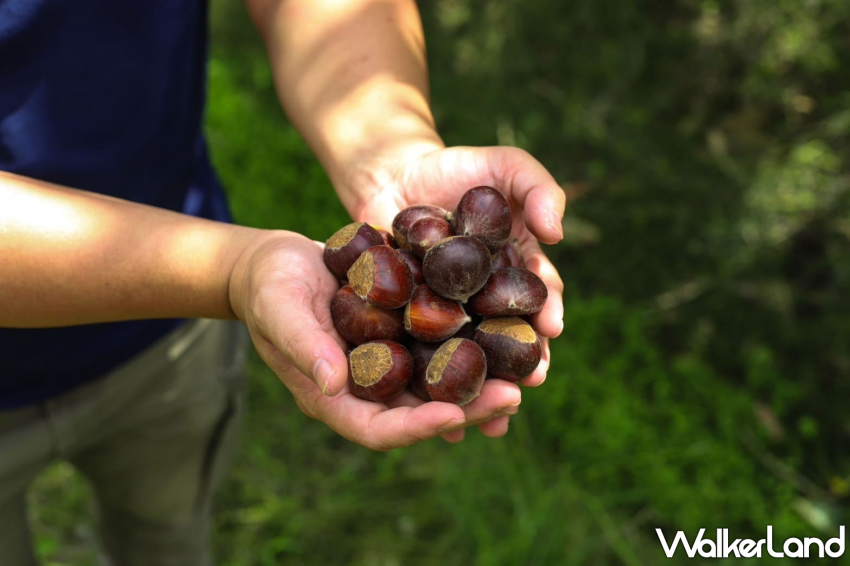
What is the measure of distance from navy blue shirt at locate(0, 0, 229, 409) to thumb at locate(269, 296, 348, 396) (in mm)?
637

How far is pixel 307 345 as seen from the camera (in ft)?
4.75

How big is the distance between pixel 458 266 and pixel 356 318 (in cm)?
29

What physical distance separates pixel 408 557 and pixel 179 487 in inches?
43.3

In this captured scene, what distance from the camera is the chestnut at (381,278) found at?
178 cm

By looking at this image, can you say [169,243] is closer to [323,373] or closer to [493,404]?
[323,373]

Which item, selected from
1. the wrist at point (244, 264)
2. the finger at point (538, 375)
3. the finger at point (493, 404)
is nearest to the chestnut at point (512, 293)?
the finger at point (538, 375)

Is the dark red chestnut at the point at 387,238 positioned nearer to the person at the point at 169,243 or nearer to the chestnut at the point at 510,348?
the person at the point at 169,243

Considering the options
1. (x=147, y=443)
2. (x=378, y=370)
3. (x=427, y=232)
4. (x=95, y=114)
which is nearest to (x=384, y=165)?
(x=427, y=232)

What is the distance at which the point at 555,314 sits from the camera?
5.86 feet

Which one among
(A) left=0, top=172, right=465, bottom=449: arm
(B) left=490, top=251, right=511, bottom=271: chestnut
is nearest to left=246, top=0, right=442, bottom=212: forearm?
(B) left=490, top=251, right=511, bottom=271: chestnut

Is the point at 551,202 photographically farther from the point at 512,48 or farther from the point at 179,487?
the point at 512,48

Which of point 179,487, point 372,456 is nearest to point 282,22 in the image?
point 179,487

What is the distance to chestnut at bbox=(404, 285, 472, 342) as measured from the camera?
1.83m

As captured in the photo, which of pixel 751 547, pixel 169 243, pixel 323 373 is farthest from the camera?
pixel 751 547
